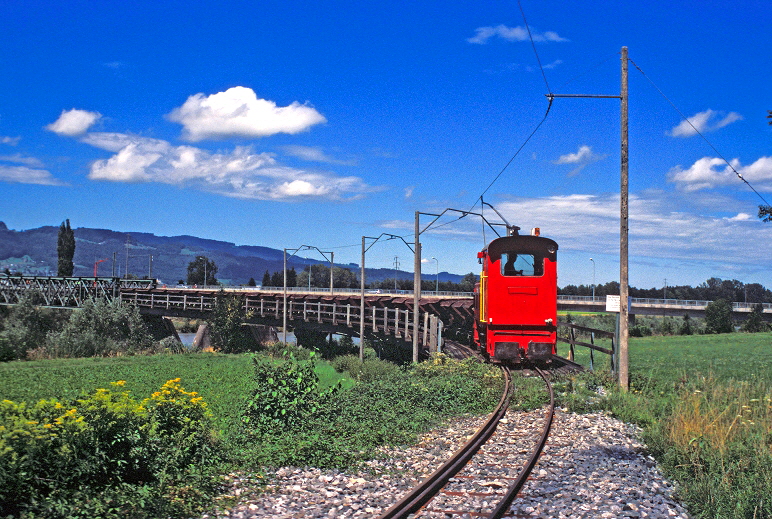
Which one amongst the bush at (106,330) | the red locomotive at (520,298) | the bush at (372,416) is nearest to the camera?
the bush at (372,416)

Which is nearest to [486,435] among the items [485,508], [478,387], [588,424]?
[588,424]

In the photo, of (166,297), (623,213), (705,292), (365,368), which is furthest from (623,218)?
(705,292)

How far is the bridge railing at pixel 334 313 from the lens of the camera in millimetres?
30900

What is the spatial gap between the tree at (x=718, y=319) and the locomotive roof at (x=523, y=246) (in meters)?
54.7

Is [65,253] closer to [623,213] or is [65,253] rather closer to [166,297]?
[166,297]

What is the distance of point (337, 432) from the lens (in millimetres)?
10836

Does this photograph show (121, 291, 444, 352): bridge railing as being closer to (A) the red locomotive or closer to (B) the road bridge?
(B) the road bridge

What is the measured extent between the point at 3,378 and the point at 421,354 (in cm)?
1911

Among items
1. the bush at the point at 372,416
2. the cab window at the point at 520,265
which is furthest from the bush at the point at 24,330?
the cab window at the point at 520,265

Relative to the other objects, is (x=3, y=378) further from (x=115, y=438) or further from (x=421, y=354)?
(x=115, y=438)

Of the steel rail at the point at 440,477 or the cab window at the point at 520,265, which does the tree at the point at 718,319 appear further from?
the steel rail at the point at 440,477

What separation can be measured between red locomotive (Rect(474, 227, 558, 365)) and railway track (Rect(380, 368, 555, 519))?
8.52m

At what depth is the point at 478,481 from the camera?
816cm

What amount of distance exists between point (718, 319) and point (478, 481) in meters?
66.6
